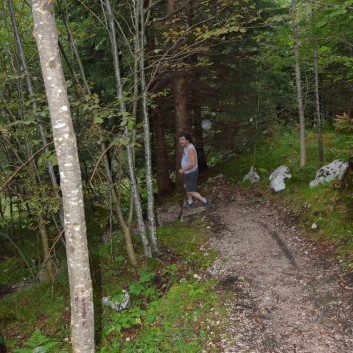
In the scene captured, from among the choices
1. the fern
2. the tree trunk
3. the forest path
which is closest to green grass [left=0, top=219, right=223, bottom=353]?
the fern

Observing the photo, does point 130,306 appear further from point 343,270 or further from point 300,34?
point 300,34

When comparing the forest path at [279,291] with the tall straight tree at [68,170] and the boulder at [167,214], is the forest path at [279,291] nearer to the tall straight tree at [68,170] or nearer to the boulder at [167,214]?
the boulder at [167,214]

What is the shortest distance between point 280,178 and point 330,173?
176 cm

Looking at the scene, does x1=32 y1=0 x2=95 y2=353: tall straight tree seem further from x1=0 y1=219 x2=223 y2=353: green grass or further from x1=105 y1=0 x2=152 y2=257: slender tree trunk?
x1=105 y1=0 x2=152 y2=257: slender tree trunk

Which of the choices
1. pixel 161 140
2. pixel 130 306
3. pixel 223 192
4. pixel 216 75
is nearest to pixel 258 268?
pixel 130 306

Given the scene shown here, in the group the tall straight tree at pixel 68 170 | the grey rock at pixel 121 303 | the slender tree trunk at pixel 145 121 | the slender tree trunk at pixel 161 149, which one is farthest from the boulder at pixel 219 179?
the tall straight tree at pixel 68 170

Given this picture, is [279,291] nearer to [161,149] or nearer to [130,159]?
[130,159]

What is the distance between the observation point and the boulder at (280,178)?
32.0 feet

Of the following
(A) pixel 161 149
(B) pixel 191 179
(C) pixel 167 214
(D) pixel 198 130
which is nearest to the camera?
(B) pixel 191 179

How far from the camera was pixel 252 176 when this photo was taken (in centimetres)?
1138

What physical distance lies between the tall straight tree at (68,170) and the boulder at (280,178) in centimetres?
760

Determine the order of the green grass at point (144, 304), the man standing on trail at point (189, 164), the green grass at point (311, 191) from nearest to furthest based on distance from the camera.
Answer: the green grass at point (144, 304) → the green grass at point (311, 191) → the man standing on trail at point (189, 164)

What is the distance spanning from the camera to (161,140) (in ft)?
41.3

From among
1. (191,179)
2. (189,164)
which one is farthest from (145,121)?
(191,179)
